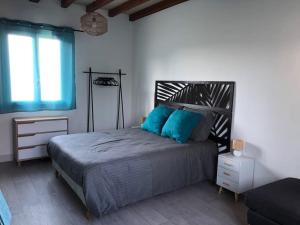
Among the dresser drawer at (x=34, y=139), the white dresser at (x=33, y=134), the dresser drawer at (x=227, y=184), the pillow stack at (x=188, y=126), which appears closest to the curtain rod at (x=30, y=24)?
the white dresser at (x=33, y=134)

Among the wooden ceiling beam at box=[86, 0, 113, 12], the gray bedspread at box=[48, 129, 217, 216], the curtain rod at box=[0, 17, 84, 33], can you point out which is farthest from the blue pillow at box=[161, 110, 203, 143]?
the curtain rod at box=[0, 17, 84, 33]

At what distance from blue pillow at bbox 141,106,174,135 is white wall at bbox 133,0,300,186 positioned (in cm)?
63

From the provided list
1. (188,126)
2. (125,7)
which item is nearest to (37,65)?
(125,7)

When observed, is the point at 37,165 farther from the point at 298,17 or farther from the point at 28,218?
the point at 298,17

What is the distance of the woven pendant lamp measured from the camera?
300 centimetres

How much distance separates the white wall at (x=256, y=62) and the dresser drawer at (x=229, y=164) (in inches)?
12.2

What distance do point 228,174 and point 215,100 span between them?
102 centimetres

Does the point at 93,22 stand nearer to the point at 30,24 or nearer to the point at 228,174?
the point at 30,24

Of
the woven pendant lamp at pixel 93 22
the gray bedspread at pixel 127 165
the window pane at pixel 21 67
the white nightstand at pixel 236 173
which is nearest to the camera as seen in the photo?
the gray bedspread at pixel 127 165

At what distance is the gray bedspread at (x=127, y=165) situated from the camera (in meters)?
2.21

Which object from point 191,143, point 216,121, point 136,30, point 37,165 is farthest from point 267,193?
point 136,30

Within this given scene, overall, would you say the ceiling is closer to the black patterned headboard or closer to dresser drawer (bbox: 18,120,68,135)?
the black patterned headboard

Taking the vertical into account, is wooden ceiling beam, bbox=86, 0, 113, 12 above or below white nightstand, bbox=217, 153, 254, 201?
above

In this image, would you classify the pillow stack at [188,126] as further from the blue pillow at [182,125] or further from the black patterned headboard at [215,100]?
the black patterned headboard at [215,100]
